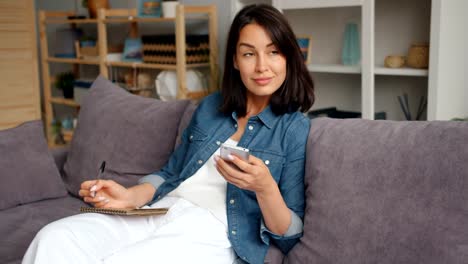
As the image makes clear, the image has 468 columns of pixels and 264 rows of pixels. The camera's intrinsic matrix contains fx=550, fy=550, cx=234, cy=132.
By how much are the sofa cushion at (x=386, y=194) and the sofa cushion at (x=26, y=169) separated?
1128 mm

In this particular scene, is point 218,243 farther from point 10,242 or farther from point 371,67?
point 371,67

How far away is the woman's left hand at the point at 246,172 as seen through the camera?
1.27m

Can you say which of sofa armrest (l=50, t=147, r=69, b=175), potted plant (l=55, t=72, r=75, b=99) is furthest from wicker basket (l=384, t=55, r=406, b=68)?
potted plant (l=55, t=72, r=75, b=99)

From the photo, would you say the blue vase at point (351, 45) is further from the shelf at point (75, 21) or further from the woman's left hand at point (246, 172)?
the shelf at point (75, 21)

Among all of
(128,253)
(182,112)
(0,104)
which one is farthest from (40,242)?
(0,104)

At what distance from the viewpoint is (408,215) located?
1291 millimetres

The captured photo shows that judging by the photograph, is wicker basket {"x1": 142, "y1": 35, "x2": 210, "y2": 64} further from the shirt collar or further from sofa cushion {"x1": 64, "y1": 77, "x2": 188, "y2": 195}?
the shirt collar

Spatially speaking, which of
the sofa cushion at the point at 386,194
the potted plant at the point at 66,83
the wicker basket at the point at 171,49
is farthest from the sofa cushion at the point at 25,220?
the potted plant at the point at 66,83

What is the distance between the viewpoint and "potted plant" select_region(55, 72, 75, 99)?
4301mm

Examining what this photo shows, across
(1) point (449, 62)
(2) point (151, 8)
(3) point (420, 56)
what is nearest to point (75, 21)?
(2) point (151, 8)

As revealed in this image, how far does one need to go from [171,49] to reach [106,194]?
5.90 ft

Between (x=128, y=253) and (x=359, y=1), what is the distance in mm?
1584

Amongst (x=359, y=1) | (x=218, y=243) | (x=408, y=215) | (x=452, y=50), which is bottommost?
(x=218, y=243)

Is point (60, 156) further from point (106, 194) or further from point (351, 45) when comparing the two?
point (351, 45)
